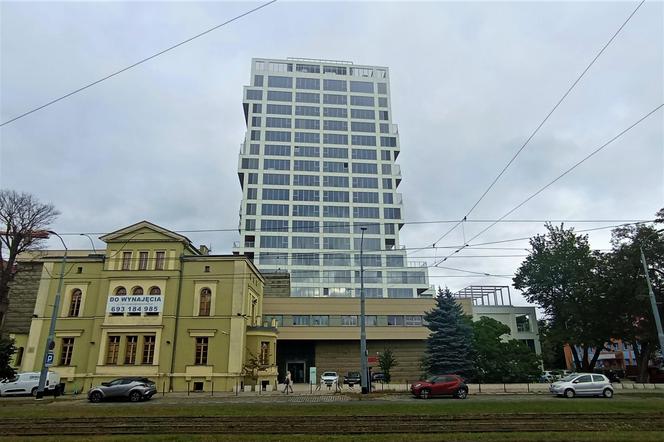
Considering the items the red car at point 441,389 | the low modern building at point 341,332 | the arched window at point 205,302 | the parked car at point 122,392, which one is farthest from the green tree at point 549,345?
the parked car at point 122,392

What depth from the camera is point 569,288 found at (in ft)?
165

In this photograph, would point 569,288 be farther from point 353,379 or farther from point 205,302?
point 205,302

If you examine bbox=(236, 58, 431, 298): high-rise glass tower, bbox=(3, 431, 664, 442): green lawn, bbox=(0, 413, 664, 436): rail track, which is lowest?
bbox=(3, 431, 664, 442): green lawn

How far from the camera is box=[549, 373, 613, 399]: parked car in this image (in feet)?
89.9

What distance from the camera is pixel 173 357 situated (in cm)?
3522

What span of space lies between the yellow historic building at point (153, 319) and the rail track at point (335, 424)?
1889 centimetres

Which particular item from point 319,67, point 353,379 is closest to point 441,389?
point 353,379

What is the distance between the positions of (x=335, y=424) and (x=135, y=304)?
26.6 meters

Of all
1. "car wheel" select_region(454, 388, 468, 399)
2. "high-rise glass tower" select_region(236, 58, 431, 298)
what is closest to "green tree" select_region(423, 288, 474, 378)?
"car wheel" select_region(454, 388, 468, 399)

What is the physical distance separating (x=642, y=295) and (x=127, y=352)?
4422 cm

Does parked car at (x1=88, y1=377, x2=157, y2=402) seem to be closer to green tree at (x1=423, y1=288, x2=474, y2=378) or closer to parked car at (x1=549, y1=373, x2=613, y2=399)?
green tree at (x1=423, y1=288, x2=474, y2=378)

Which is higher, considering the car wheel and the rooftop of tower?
the rooftop of tower

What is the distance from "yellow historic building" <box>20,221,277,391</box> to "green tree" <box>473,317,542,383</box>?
57.3 ft

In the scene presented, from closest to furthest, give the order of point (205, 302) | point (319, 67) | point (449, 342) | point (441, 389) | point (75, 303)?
point (441, 389), point (449, 342), point (205, 302), point (75, 303), point (319, 67)
